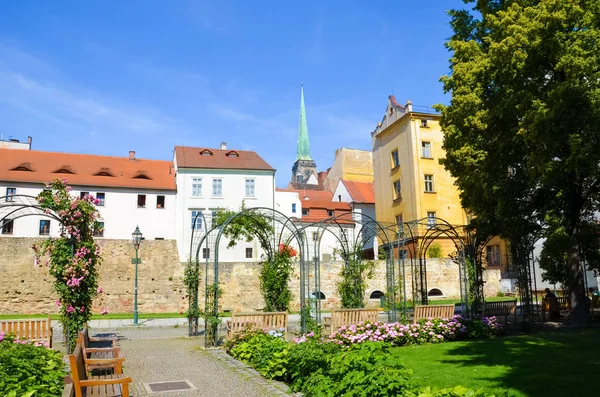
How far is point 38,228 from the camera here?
38.0 m

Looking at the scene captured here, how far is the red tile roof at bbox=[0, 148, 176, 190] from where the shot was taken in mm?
39000

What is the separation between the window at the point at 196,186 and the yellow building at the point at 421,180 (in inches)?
611

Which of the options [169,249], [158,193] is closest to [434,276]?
[169,249]

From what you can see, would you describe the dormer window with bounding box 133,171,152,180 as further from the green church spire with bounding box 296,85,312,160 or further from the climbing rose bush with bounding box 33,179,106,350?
the green church spire with bounding box 296,85,312,160

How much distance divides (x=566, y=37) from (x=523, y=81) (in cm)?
168

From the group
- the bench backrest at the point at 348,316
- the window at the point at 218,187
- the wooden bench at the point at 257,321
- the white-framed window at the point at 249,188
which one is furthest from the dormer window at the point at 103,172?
the bench backrest at the point at 348,316

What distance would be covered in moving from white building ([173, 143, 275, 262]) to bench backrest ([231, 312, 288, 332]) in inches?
1072

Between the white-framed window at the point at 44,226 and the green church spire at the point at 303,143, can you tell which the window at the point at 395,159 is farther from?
the green church spire at the point at 303,143

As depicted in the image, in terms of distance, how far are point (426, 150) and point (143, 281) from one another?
21.9 metres

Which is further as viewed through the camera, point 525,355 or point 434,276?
point 434,276

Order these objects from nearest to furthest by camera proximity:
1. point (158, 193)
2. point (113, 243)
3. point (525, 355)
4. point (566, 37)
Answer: point (525, 355), point (566, 37), point (113, 243), point (158, 193)

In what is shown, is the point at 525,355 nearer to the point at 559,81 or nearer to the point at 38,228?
the point at 559,81

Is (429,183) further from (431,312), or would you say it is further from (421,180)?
(431,312)

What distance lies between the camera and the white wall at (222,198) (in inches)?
1612
